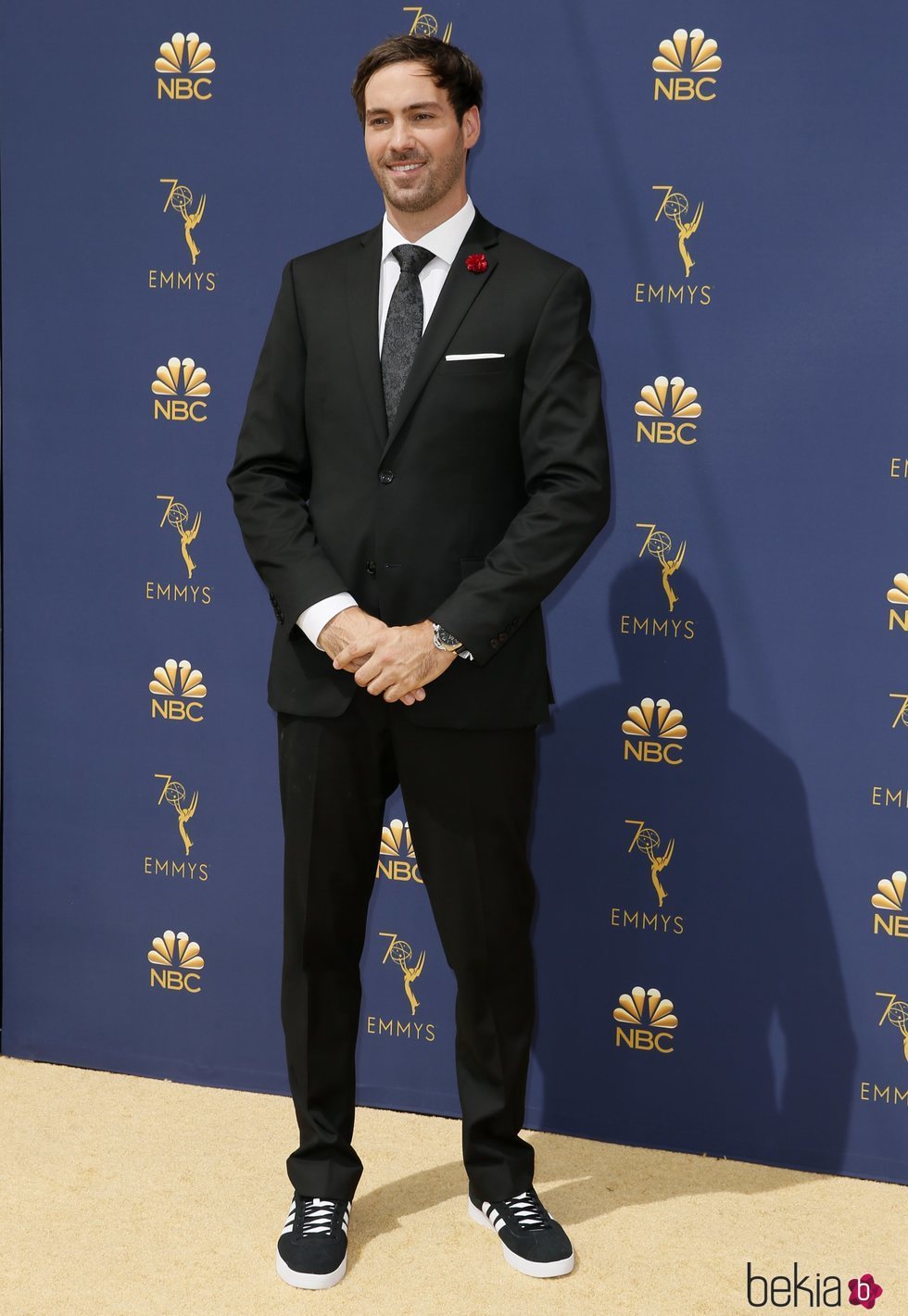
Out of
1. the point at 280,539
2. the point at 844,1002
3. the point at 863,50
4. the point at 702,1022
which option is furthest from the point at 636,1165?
the point at 863,50

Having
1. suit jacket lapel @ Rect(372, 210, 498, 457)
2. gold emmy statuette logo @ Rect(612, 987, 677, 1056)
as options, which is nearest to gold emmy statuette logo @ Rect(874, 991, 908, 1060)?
gold emmy statuette logo @ Rect(612, 987, 677, 1056)

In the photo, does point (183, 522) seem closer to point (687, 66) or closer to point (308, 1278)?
point (687, 66)

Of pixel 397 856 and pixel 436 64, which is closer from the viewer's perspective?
pixel 436 64

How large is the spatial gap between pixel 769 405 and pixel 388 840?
1096mm

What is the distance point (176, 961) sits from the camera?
286cm

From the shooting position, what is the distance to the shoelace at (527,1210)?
2.19 meters

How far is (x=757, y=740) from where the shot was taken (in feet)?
8.21

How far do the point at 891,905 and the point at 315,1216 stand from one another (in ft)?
3.70

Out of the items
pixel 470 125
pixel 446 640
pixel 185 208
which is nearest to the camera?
pixel 446 640

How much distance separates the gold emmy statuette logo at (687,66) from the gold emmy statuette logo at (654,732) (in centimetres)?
106

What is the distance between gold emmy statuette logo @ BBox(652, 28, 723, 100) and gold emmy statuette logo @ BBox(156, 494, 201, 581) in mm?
1168

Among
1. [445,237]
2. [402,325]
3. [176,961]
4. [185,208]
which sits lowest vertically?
[176,961]

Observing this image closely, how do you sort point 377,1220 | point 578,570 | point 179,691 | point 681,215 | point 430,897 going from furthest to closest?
point 179,691
point 578,570
point 681,215
point 377,1220
point 430,897

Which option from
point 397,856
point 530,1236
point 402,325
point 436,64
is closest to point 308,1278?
point 530,1236
